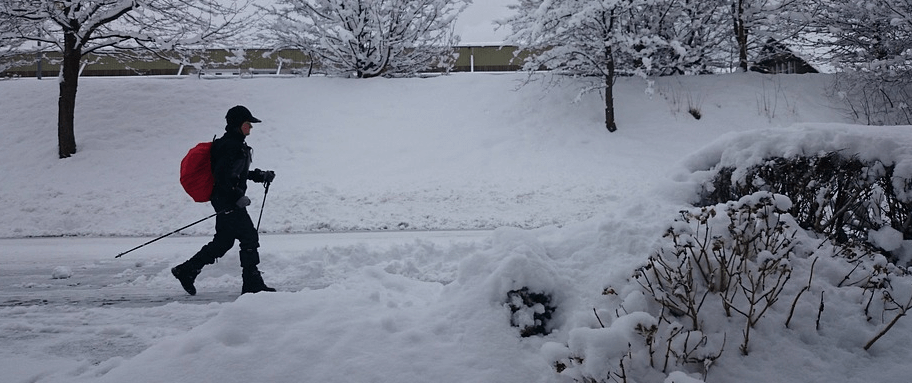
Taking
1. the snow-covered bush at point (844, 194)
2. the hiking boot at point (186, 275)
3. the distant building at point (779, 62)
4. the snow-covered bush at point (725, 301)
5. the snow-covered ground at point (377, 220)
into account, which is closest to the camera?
the snow-covered bush at point (725, 301)

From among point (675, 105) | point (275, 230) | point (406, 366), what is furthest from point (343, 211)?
point (675, 105)

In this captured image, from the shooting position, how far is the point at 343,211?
1043cm

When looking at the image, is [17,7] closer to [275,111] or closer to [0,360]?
[275,111]

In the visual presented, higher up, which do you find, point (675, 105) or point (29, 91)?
point (29, 91)

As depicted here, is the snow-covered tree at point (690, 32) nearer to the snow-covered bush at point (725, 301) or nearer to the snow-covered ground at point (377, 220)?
the snow-covered ground at point (377, 220)

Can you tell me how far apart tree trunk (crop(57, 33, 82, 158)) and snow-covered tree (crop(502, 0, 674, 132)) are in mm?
10955

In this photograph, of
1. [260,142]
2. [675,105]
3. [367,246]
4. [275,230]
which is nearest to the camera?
[367,246]

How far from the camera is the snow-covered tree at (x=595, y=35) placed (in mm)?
13641

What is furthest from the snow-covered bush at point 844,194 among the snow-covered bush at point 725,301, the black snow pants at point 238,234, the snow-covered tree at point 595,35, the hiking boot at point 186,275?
the snow-covered tree at point 595,35

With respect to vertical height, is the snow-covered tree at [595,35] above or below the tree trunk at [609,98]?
above

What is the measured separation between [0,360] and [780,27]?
59.3 ft

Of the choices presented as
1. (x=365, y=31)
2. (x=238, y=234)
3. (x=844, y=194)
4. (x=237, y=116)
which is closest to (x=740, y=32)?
(x=365, y=31)

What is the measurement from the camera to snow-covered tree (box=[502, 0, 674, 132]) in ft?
44.8

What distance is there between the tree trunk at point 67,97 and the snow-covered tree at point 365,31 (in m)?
5.22
